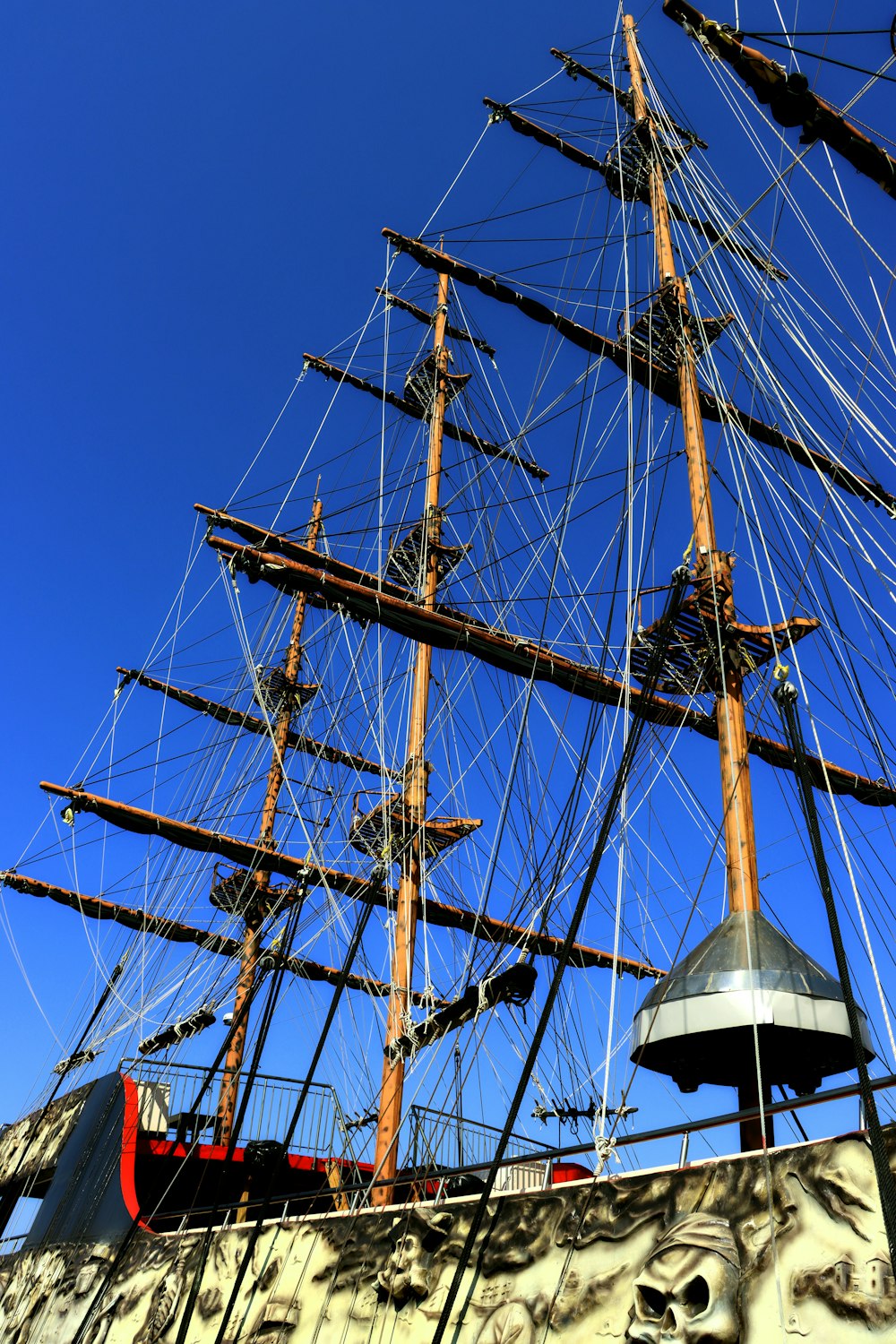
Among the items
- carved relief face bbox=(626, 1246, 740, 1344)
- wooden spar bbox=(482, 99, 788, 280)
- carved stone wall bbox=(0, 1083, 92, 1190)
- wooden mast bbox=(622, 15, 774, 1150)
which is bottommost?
carved relief face bbox=(626, 1246, 740, 1344)

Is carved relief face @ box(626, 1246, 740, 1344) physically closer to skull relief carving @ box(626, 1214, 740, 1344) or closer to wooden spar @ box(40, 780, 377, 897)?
skull relief carving @ box(626, 1214, 740, 1344)

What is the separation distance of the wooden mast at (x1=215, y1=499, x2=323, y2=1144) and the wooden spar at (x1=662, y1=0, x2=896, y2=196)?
9481mm

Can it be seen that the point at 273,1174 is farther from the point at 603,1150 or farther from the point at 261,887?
the point at 261,887

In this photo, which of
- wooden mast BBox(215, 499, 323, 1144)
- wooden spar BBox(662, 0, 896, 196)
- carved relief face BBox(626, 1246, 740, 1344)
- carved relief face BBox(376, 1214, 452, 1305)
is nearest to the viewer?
carved relief face BBox(626, 1246, 740, 1344)

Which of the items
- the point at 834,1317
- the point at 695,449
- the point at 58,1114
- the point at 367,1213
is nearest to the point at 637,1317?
the point at 834,1317

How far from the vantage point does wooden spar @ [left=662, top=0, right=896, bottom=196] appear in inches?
300

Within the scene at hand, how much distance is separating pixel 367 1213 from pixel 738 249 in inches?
424

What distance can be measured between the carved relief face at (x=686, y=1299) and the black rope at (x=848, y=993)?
3.17 ft

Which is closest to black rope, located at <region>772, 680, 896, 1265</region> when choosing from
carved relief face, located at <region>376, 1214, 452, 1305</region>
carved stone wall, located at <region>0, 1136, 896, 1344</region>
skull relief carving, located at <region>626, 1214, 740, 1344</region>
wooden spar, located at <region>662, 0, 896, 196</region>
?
→ carved stone wall, located at <region>0, 1136, 896, 1344</region>

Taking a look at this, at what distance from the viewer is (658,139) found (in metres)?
14.6

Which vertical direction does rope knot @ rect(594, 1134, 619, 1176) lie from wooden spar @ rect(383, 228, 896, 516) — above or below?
below

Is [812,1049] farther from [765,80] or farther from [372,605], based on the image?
[372,605]

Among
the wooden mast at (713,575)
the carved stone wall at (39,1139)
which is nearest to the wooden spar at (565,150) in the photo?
the wooden mast at (713,575)

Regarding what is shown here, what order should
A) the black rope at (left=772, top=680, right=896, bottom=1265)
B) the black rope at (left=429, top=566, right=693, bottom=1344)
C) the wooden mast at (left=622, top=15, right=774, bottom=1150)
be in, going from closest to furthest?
the black rope at (left=772, top=680, right=896, bottom=1265) → the black rope at (left=429, top=566, right=693, bottom=1344) → the wooden mast at (left=622, top=15, right=774, bottom=1150)
